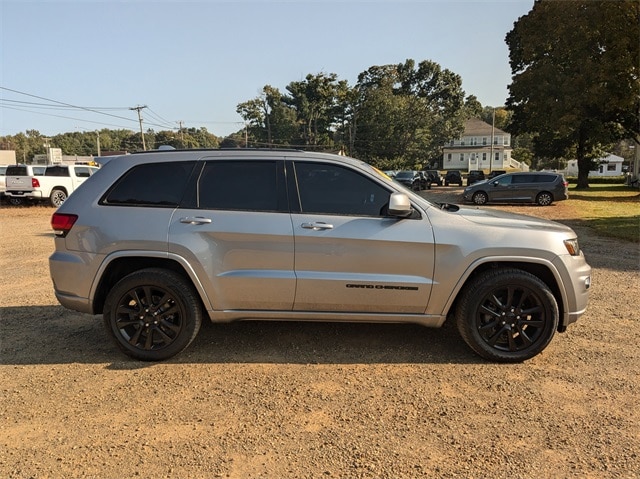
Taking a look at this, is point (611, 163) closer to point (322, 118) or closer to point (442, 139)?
point (442, 139)

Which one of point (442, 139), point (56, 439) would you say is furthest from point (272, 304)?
point (442, 139)

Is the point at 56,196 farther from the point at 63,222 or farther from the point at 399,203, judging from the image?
the point at 399,203

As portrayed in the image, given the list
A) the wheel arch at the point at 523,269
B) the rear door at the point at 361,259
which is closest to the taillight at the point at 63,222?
the rear door at the point at 361,259

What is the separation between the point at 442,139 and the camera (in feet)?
224

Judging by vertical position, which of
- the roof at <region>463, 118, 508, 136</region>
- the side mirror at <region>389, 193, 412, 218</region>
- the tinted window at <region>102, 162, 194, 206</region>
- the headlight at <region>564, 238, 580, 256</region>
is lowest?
the headlight at <region>564, 238, 580, 256</region>

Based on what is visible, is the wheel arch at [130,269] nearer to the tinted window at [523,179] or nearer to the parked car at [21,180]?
the parked car at [21,180]

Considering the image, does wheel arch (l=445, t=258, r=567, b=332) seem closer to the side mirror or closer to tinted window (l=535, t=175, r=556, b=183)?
the side mirror

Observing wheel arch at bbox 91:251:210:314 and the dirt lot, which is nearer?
the dirt lot

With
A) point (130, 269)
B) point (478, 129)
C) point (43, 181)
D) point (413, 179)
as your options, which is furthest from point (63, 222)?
point (478, 129)

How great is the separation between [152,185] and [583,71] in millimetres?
27705

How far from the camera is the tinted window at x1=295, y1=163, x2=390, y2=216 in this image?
12.9 ft

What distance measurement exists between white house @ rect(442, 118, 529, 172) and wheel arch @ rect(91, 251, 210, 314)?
7524 cm

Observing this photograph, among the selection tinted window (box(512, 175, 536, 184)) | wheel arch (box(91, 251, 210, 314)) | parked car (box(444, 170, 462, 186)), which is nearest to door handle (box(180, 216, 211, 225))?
wheel arch (box(91, 251, 210, 314))

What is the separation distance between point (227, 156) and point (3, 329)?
3.23m
